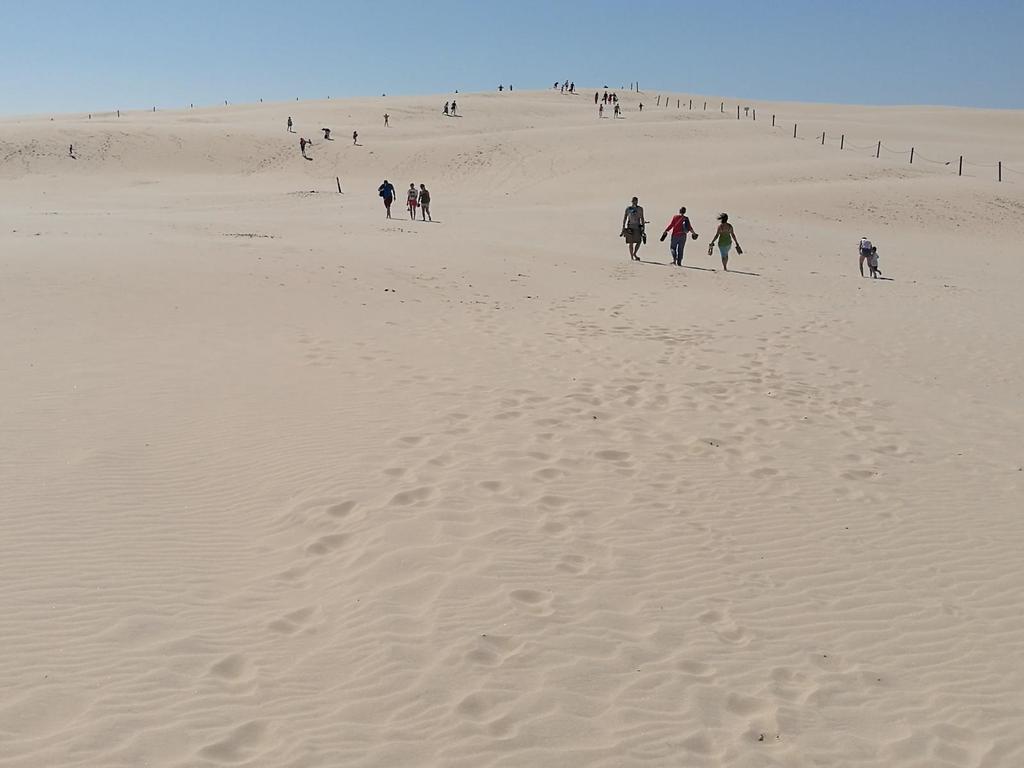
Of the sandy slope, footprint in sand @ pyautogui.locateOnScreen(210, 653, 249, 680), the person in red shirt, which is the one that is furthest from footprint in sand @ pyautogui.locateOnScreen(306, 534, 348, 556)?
the person in red shirt

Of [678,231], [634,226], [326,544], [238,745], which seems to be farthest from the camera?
[634,226]

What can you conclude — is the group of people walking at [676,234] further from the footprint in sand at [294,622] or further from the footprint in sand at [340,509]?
the footprint in sand at [294,622]

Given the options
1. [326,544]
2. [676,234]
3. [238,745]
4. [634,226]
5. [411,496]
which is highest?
[634,226]

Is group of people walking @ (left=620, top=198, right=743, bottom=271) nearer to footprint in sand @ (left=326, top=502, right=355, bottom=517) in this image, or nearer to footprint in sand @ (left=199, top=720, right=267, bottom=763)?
footprint in sand @ (left=326, top=502, right=355, bottom=517)

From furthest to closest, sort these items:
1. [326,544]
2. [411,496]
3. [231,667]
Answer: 1. [411,496]
2. [326,544]
3. [231,667]

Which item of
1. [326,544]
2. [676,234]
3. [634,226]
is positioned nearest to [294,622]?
[326,544]

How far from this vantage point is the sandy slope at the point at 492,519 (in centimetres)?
425

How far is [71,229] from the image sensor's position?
2183 cm

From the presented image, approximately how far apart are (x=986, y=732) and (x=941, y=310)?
Answer: 46.6ft

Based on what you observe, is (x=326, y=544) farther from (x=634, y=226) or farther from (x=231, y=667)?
(x=634, y=226)

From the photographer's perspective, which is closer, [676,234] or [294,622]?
[294,622]

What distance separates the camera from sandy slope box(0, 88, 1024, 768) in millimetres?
4254

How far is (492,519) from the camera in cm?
650

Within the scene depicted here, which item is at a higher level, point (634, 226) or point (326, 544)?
point (634, 226)
